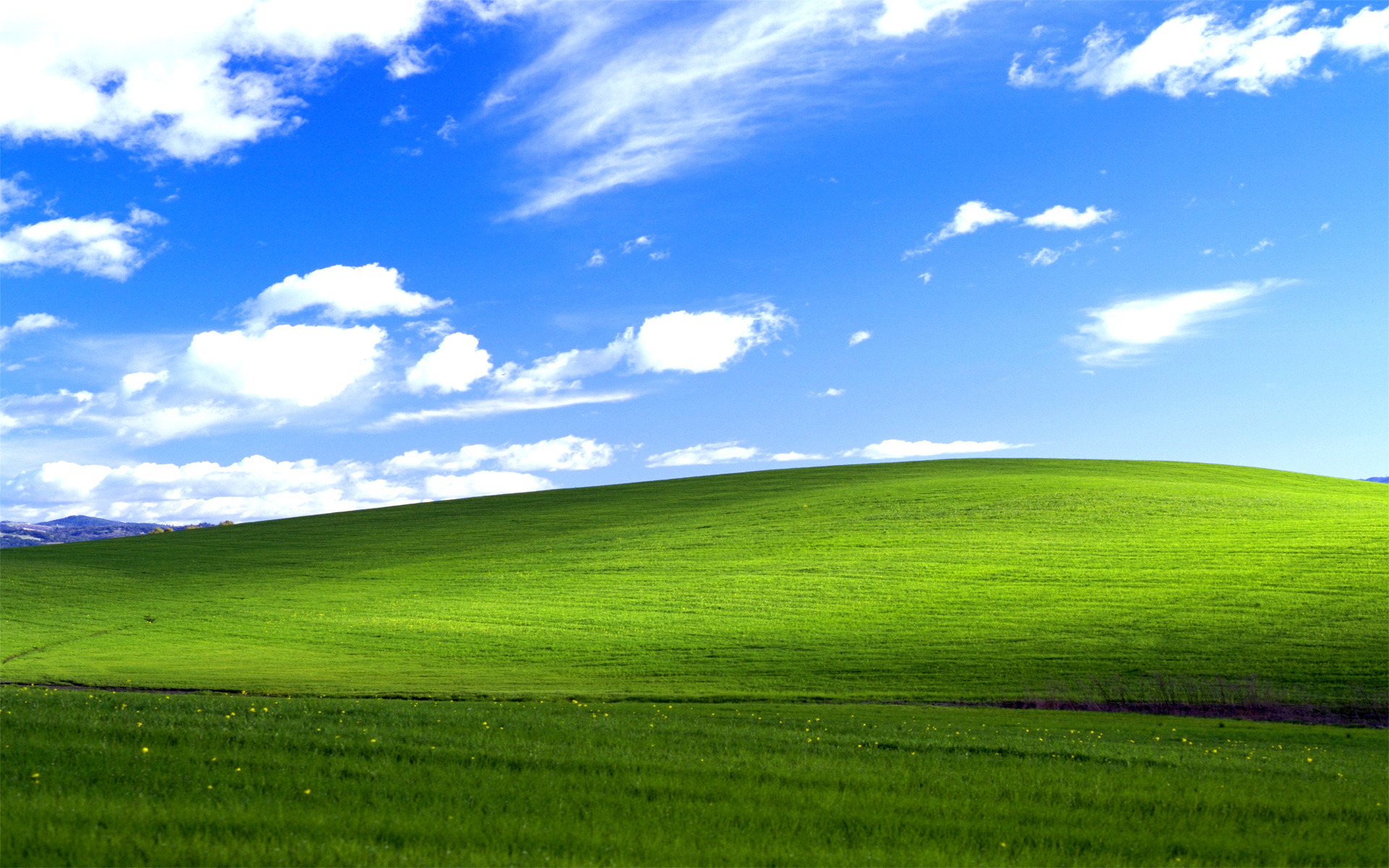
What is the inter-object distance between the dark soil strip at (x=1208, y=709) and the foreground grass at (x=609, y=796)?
917 cm

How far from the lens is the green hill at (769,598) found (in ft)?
83.4

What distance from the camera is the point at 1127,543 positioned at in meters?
41.2

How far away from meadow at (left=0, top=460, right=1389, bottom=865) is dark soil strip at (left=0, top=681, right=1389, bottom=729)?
24cm

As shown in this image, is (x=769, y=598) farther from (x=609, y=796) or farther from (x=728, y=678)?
Result: (x=609, y=796)

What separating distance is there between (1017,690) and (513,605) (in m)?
21.7

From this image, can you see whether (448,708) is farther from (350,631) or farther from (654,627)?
(350,631)

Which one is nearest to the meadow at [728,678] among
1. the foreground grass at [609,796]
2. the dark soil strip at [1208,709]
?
the foreground grass at [609,796]

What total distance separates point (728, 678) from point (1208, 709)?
12.9 metres

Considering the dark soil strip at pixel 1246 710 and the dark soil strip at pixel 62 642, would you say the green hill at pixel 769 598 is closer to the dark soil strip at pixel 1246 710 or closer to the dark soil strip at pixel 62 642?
the dark soil strip at pixel 62 642

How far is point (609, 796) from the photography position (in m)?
8.05

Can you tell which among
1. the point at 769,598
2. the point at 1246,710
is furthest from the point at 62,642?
the point at 1246,710

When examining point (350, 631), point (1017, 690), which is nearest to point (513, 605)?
point (350, 631)

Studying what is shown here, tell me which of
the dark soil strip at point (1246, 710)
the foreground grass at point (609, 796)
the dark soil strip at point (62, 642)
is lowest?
the dark soil strip at point (1246, 710)

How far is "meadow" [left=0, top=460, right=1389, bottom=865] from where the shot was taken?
7.24m
